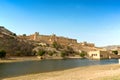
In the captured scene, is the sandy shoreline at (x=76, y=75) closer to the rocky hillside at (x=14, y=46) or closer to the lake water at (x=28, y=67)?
the lake water at (x=28, y=67)

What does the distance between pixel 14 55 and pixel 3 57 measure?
64.9 ft

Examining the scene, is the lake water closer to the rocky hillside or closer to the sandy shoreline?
the sandy shoreline

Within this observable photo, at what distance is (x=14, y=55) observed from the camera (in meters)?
116

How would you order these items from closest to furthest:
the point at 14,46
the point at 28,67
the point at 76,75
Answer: the point at 76,75 → the point at 28,67 → the point at 14,46

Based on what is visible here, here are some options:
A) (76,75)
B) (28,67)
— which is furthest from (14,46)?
(76,75)

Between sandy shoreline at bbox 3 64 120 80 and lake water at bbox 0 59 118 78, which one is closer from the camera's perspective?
sandy shoreline at bbox 3 64 120 80

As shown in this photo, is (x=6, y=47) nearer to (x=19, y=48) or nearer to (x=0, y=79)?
(x=19, y=48)

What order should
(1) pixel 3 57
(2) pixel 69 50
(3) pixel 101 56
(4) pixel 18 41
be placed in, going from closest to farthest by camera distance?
(1) pixel 3 57 → (4) pixel 18 41 → (3) pixel 101 56 → (2) pixel 69 50

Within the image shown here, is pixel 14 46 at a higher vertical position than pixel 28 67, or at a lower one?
Result: higher

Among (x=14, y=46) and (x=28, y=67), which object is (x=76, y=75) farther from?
(x=14, y=46)

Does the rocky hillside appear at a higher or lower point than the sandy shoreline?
higher

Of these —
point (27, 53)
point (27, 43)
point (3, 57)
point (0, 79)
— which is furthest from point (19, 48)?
point (0, 79)

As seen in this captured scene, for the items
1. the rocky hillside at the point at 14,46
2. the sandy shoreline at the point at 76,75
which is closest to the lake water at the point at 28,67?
the sandy shoreline at the point at 76,75

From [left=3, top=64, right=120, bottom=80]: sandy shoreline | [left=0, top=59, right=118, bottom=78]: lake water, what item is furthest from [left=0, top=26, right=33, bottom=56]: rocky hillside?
[left=3, top=64, right=120, bottom=80]: sandy shoreline
